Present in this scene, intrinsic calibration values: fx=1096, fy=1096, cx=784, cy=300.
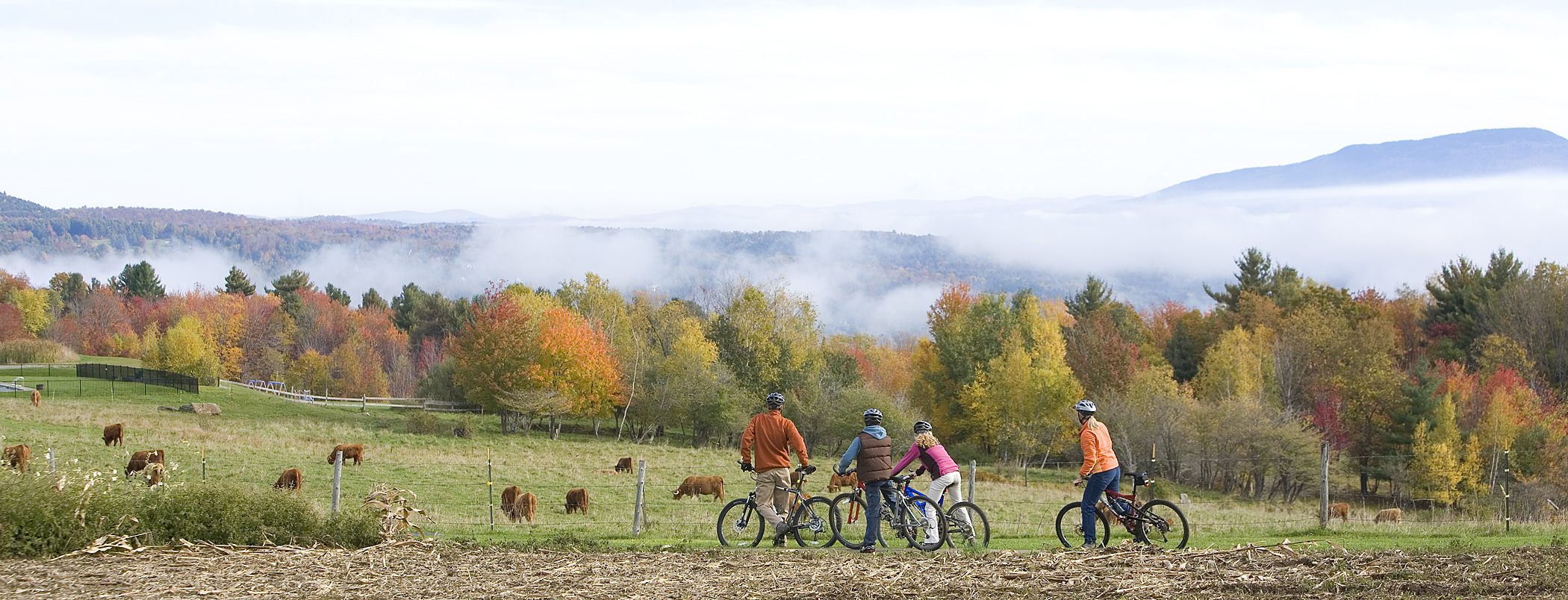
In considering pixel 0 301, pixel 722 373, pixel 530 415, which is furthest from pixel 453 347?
pixel 0 301

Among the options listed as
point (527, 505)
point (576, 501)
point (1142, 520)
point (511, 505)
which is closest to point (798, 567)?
point (1142, 520)

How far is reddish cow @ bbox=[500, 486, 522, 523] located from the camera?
22.8 meters

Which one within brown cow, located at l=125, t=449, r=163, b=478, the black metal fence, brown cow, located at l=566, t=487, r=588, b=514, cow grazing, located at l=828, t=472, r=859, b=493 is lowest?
cow grazing, located at l=828, t=472, r=859, b=493

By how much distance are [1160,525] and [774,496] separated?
4639mm

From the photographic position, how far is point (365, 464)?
34.2 metres

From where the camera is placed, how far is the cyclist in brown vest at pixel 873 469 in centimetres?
1314

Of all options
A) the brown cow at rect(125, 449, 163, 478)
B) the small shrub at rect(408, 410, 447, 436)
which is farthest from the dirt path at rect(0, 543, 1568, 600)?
the small shrub at rect(408, 410, 447, 436)

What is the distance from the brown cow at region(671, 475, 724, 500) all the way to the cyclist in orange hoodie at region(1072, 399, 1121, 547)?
63.7 ft

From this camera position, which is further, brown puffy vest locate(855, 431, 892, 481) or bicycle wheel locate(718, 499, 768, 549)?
bicycle wheel locate(718, 499, 768, 549)

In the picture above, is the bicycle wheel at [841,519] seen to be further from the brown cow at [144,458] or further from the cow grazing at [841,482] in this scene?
the brown cow at [144,458]

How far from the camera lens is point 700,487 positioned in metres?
31.5

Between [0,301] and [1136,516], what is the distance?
430 feet

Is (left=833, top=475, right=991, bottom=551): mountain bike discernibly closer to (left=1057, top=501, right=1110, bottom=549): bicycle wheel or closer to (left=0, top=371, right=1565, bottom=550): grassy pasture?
(left=0, top=371, right=1565, bottom=550): grassy pasture

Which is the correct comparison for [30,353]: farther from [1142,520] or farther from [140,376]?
[1142,520]
